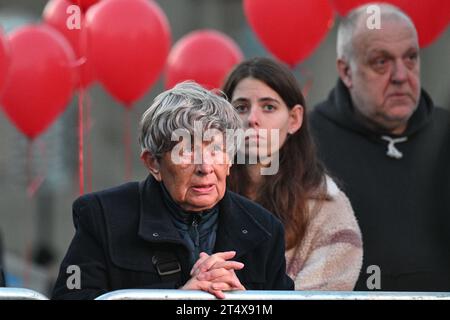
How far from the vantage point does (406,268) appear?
3.68 metres

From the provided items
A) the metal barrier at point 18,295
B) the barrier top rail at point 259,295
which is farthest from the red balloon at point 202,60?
the metal barrier at point 18,295

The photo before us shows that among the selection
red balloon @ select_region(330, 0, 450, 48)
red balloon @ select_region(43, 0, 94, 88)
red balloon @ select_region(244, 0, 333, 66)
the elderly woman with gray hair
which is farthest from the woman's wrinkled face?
red balloon @ select_region(244, 0, 333, 66)

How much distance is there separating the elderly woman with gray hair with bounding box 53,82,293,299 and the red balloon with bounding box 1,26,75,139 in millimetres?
2769

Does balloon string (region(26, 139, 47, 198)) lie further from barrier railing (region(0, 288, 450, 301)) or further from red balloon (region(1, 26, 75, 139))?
barrier railing (region(0, 288, 450, 301))

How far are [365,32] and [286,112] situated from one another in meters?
0.51

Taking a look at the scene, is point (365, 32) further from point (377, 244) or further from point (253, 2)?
point (253, 2)

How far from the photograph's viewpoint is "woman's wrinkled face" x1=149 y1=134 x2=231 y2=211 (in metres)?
2.83

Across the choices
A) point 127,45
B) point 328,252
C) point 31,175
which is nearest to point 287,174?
point 328,252

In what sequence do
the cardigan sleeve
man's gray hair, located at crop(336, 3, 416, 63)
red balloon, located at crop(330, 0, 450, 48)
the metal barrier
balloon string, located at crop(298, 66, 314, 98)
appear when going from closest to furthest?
the metal barrier, the cardigan sleeve, man's gray hair, located at crop(336, 3, 416, 63), red balloon, located at crop(330, 0, 450, 48), balloon string, located at crop(298, 66, 314, 98)

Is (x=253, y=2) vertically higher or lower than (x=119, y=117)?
higher

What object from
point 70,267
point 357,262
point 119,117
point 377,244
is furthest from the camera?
point 119,117

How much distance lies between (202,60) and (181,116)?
2977 mm

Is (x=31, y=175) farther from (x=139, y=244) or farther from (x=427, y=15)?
(x=139, y=244)

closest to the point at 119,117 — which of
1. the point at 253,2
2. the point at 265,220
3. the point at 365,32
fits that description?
the point at 253,2
